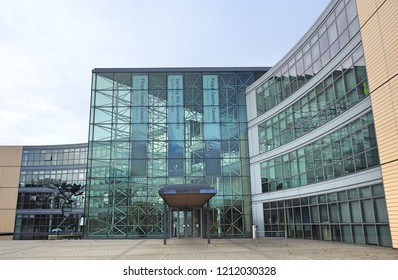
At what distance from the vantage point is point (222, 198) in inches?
1146

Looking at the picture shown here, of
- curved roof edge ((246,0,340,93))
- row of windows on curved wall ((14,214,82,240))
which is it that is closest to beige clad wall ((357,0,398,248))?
curved roof edge ((246,0,340,93))

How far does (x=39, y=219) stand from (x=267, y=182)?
35806 mm

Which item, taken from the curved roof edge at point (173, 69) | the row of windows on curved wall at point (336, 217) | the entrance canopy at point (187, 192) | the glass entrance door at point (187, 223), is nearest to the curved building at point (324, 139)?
the row of windows on curved wall at point (336, 217)

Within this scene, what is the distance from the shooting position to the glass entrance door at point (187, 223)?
26.9 meters

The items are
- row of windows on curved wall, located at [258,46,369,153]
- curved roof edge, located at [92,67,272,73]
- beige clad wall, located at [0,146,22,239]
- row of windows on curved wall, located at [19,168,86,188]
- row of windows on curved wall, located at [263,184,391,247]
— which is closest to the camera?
row of windows on curved wall, located at [263,184,391,247]

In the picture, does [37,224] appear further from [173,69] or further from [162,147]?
[173,69]

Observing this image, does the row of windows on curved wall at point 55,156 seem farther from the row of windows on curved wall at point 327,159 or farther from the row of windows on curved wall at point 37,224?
the row of windows on curved wall at point 327,159

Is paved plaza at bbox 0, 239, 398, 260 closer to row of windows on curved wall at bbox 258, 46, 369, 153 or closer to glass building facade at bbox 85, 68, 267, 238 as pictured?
row of windows on curved wall at bbox 258, 46, 369, 153

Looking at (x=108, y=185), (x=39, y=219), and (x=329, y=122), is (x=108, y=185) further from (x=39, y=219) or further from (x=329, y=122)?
(x=39, y=219)

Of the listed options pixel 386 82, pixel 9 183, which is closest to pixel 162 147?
pixel 386 82

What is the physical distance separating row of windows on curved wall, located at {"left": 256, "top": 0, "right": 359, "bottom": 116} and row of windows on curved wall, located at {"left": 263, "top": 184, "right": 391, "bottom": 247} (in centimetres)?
797

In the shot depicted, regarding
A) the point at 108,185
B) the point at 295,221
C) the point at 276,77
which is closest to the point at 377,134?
the point at 295,221

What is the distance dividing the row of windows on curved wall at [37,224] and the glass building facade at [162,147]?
22719mm

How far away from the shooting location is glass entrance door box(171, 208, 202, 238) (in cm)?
2694
